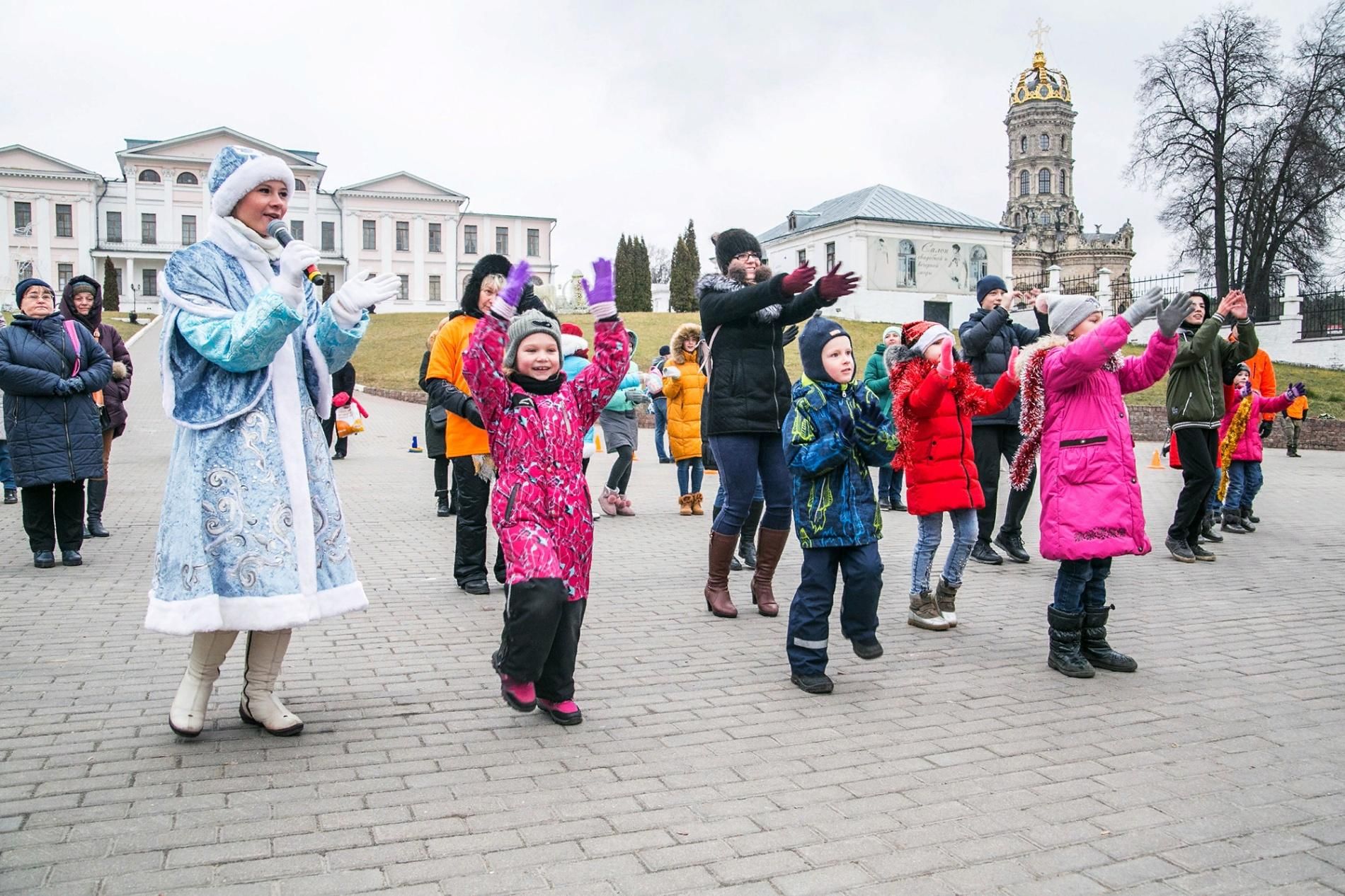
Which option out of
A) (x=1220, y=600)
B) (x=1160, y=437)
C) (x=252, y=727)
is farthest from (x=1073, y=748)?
(x=1160, y=437)

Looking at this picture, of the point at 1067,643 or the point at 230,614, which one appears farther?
the point at 1067,643

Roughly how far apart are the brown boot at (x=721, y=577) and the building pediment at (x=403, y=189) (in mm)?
78833

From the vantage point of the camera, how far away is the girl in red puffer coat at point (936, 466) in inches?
243

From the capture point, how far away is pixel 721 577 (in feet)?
21.7

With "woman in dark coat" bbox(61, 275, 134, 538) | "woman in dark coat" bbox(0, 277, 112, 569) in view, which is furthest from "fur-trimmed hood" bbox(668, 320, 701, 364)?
"woman in dark coat" bbox(0, 277, 112, 569)

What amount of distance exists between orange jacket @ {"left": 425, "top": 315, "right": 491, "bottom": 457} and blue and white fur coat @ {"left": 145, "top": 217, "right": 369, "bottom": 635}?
273 cm

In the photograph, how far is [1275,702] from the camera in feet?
15.7

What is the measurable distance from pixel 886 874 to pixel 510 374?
2376 millimetres

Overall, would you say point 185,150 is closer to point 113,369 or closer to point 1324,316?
point 1324,316

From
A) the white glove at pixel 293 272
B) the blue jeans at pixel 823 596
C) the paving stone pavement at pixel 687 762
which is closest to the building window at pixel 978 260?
the paving stone pavement at pixel 687 762

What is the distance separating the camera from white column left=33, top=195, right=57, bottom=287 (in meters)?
73.4

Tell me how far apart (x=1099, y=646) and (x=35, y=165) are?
84055 mm

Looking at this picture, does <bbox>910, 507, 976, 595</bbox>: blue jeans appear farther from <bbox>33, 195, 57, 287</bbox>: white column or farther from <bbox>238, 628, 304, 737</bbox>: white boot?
<bbox>33, 195, 57, 287</bbox>: white column

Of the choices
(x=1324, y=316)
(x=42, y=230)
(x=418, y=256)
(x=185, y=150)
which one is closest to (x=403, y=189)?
(x=418, y=256)
